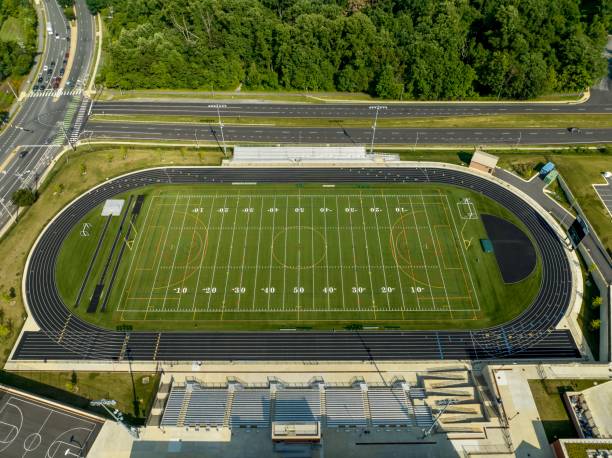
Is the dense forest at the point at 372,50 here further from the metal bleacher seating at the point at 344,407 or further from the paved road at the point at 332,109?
the metal bleacher seating at the point at 344,407

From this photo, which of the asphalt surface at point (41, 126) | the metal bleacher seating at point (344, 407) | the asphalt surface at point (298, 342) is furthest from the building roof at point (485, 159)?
the asphalt surface at point (41, 126)

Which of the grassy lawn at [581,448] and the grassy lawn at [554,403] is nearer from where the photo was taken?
the grassy lawn at [581,448]

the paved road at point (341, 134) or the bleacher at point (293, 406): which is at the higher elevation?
the paved road at point (341, 134)

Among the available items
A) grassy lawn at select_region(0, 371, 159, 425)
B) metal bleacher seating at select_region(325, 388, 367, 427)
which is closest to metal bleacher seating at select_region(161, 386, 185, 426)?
grassy lawn at select_region(0, 371, 159, 425)

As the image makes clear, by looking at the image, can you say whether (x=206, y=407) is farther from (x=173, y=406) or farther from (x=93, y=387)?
(x=93, y=387)

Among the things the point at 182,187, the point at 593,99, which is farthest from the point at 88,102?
the point at 593,99

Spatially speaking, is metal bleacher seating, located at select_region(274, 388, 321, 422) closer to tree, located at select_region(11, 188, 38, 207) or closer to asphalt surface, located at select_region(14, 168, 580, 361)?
asphalt surface, located at select_region(14, 168, 580, 361)

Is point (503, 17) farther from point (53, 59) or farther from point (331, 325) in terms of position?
point (53, 59)
